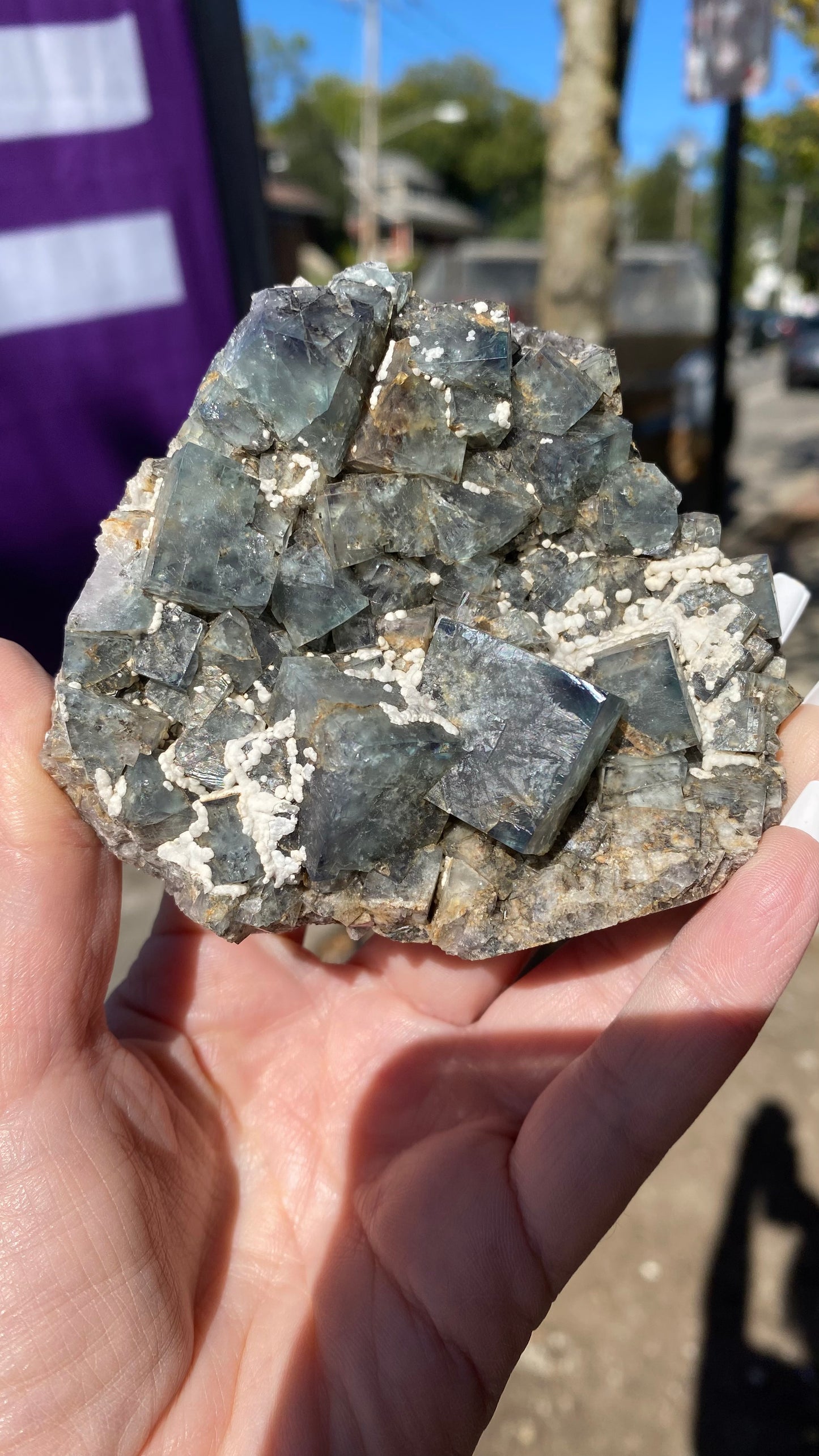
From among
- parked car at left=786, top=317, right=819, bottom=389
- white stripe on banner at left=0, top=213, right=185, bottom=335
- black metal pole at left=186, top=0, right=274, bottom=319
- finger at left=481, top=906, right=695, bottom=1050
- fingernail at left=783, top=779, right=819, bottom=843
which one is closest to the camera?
fingernail at left=783, top=779, right=819, bottom=843

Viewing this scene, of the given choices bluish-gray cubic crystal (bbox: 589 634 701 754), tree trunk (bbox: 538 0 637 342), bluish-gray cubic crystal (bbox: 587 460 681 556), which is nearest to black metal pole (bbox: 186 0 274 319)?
tree trunk (bbox: 538 0 637 342)

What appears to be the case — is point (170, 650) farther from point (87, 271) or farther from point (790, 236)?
point (790, 236)

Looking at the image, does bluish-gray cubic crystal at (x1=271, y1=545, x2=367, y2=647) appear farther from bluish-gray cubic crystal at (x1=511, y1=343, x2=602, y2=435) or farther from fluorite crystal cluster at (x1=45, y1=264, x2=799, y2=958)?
bluish-gray cubic crystal at (x1=511, y1=343, x2=602, y2=435)

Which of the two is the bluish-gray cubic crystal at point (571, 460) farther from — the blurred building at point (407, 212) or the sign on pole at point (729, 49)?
the blurred building at point (407, 212)

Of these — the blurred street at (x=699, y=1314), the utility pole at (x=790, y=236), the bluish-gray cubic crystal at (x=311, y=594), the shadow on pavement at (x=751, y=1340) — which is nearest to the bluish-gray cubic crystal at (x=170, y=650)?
the bluish-gray cubic crystal at (x=311, y=594)

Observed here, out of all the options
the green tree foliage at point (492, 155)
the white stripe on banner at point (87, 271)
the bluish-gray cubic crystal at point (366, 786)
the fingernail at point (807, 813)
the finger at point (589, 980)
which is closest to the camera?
the bluish-gray cubic crystal at point (366, 786)

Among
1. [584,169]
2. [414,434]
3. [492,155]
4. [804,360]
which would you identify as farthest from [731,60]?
[492,155]

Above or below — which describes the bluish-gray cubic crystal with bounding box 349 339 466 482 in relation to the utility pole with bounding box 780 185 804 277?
above
